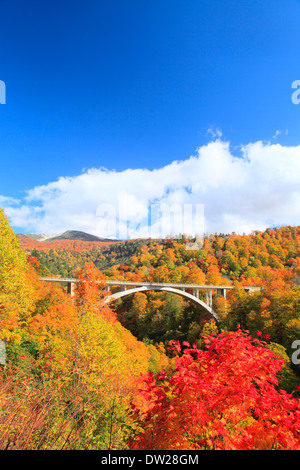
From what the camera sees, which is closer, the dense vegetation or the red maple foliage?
the red maple foliage

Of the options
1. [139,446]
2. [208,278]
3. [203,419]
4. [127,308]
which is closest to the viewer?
[203,419]

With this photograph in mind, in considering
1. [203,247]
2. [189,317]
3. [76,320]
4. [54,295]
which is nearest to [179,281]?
[189,317]

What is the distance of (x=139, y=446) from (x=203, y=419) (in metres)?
1.14

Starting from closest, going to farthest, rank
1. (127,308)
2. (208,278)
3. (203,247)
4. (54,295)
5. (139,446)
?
(139,446) < (54,295) < (208,278) < (127,308) < (203,247)

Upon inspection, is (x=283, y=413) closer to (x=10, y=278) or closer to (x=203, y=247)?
(x=10, y=278)

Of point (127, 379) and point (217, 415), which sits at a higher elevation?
point (217, 415)

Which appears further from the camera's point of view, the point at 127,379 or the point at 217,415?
the point at 127,379

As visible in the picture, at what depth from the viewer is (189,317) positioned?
125 ft

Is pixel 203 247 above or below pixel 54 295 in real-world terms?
→ above

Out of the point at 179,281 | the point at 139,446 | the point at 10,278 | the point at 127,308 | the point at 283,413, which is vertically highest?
the point at 10,278

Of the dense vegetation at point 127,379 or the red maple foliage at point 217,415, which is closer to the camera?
the red maple foliage at point 217,415

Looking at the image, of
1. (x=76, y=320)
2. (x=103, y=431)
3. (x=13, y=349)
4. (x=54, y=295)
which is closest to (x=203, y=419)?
(x=103, y=431)

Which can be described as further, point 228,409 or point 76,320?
point 76,320

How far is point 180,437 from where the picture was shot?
3.43 m
